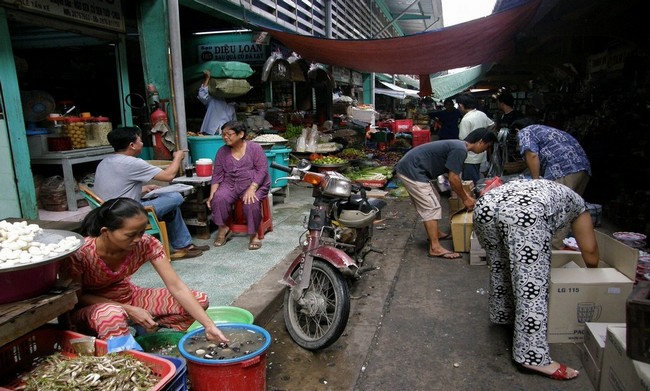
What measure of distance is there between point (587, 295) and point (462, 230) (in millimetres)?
2381

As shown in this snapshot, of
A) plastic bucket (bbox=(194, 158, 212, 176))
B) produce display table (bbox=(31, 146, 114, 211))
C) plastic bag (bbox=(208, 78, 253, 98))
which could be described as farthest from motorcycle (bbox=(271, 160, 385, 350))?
plastic bag (bbox=(208, 78, 253, 98))

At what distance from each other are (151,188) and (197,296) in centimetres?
234

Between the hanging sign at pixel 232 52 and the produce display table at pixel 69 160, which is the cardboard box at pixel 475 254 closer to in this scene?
the produce display table at pixel 69 160

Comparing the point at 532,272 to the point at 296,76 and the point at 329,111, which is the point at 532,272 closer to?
the point at 296,76

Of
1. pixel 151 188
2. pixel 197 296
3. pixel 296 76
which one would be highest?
pixel 296 76

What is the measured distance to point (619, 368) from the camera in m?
2.44

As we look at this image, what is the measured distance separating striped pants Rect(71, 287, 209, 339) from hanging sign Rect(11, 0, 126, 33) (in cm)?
344

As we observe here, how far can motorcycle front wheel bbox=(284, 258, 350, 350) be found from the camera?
132 inches

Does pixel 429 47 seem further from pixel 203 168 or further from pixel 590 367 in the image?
pixel 590 367

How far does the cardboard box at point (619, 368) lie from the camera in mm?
2146

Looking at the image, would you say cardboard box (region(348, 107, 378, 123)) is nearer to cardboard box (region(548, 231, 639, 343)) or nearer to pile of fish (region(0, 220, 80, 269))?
cardboard box (region(548, 231, 639, 343))

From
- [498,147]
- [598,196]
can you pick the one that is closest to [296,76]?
[498,147]

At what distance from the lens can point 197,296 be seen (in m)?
3.01

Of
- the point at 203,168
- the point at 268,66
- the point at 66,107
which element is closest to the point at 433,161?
the point at 203,168
